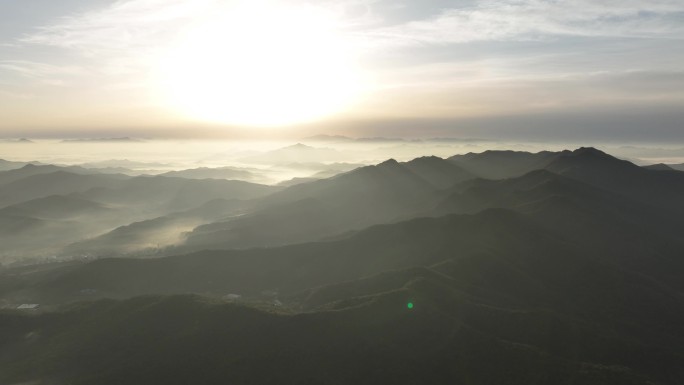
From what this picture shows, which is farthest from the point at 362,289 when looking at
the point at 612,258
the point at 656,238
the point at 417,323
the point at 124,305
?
the point at 656,238

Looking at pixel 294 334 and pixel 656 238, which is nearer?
pixel 294 334

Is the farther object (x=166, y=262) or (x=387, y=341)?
(x=166, y=262)

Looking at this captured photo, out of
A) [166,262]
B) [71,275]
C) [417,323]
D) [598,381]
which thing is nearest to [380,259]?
[417,323]

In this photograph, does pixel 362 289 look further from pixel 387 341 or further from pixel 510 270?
pixel 510 270

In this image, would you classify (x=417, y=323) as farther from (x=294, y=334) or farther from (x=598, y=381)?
(x=598, y=381)

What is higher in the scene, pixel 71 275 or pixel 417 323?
pixel 417 323

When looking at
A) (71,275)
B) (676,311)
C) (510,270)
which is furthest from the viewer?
(71,275)

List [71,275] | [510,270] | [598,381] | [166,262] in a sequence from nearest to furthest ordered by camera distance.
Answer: [598,381] < [510,270] < [71,275] < [166,262]

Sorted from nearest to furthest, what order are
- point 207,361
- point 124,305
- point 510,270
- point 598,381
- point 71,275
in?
1. point 598,381
2. point 207,361
3. point 124,305
4. point 510,270
5. point 71,275

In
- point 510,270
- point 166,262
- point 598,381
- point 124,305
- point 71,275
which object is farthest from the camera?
point 166,262

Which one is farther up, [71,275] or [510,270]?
[510,270]
